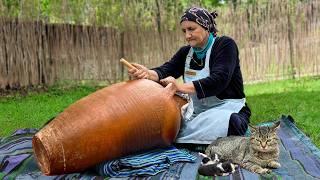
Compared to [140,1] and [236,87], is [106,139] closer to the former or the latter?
[236,87]

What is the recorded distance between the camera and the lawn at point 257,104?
244 inches

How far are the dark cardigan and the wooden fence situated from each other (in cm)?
585

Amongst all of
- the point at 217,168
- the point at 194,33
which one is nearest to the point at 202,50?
the point at 194,33

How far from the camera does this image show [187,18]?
407 cm

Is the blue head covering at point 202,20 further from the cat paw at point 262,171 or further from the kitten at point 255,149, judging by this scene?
the cat paw at point 262,171

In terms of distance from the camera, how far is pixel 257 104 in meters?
7.43

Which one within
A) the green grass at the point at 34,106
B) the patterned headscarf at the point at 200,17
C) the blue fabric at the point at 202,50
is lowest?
the green grass at the point at 34,106

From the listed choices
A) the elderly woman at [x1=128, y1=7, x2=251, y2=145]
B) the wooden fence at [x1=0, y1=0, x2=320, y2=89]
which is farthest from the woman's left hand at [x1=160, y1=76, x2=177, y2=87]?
the wooden fence at [x1=0, y1=0, x2=320, y2=89]

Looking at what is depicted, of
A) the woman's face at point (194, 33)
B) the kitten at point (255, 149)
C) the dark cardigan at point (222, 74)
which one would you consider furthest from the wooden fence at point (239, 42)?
the kitten at point (255, 149)

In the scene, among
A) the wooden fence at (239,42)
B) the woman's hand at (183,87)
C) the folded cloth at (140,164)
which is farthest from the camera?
the wooden fence at (239,42)

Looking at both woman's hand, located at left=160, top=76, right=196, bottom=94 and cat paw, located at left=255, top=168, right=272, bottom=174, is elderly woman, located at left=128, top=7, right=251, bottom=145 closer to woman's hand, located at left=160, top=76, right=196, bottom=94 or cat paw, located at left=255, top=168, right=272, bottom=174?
woman's hand, located at left=160, top=76, right=196, bottom=94

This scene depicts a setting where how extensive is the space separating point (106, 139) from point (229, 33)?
7801 millimetres

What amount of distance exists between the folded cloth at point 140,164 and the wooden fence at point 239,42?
6.55 meters

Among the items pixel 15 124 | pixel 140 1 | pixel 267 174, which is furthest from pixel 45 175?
pixel 140 1
